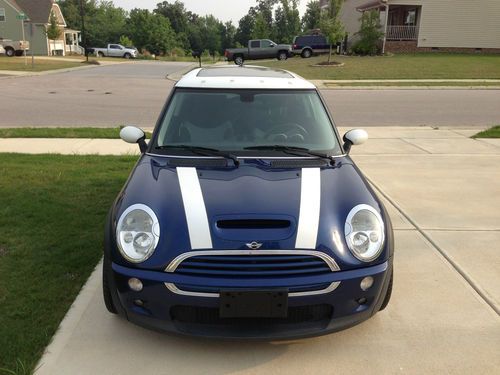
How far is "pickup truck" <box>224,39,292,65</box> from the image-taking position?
40.1 metres

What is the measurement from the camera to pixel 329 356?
298 cm

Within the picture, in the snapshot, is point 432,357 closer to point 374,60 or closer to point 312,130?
point 312,130

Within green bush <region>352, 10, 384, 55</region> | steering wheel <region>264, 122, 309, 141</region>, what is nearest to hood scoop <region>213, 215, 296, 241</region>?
steering wheel <region>264, 122, 309, 141</region>

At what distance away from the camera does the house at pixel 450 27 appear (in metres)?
36.4

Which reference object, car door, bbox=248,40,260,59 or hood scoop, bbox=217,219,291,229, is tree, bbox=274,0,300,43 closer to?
car door, bbox=248,40,260,59

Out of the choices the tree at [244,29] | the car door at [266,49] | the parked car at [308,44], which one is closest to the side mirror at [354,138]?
the parked car at [308,44]

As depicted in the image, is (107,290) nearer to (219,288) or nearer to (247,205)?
(219,288)

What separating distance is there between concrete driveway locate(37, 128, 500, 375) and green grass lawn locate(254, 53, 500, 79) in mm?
20625

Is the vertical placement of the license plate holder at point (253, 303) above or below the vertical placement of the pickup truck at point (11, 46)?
below

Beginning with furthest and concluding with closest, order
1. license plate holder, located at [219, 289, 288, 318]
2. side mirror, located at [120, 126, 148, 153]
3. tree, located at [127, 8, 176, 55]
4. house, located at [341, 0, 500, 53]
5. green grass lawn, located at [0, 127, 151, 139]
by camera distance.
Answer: tree, located at [127, 8, 176, 55] < house, located at [341, 0, 500, 53] < green grass lawn, located at [0, 127, 151, 139] < side mirror, located at [120, 126, 148, 153] < license plate holder, located at [219, 289, 288, 318]

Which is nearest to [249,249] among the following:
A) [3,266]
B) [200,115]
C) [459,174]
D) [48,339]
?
[48,339]

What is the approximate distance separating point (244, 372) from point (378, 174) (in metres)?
4.80

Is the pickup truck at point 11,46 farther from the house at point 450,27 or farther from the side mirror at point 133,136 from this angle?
the side mirror at point 133,136

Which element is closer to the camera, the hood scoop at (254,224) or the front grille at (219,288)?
the front grille at (219,288)
